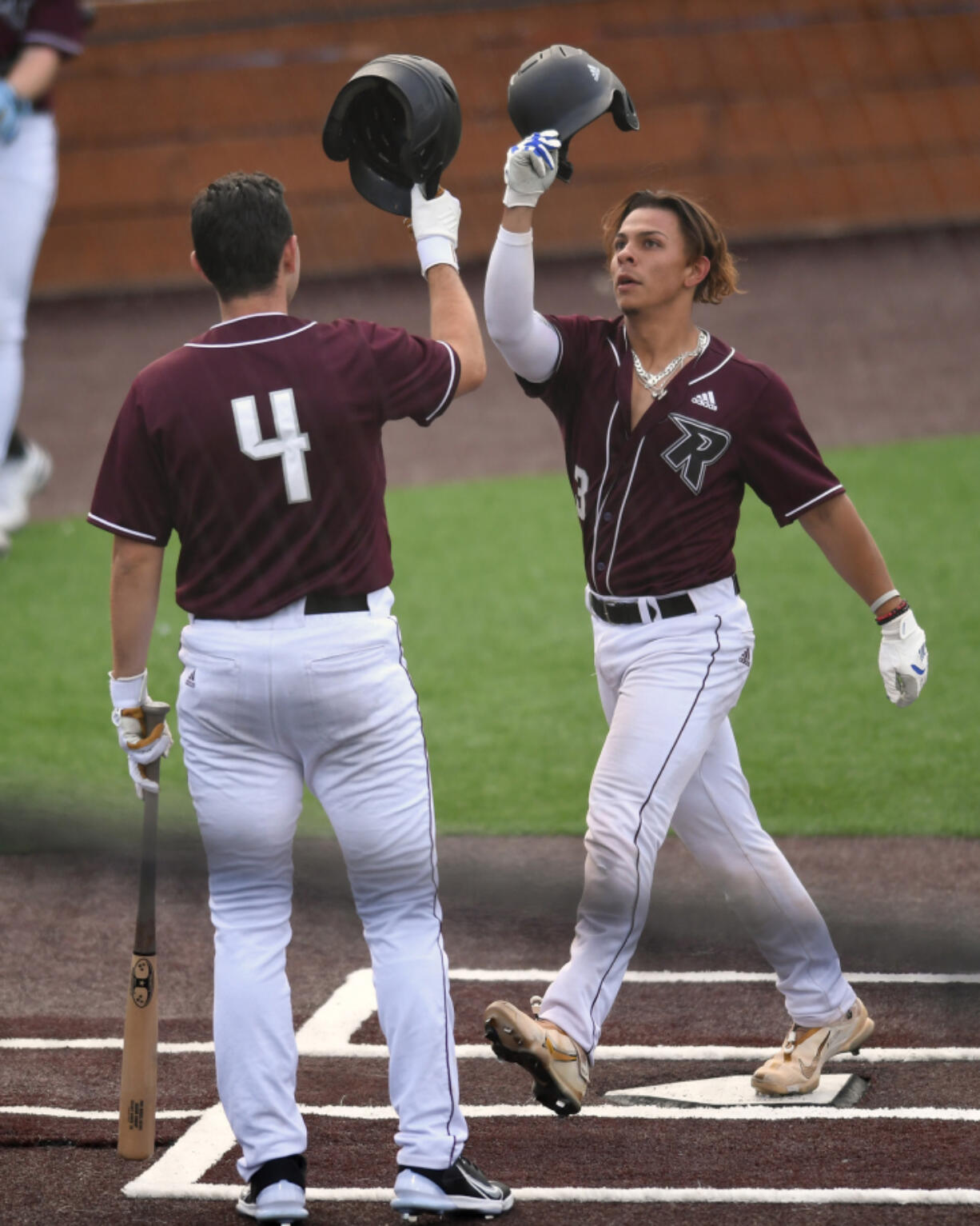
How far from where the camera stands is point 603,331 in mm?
3771

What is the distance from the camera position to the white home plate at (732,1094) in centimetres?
347

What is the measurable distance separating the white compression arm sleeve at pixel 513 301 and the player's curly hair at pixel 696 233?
0.32 meters

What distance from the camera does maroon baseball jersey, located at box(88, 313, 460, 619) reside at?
2.90 meters

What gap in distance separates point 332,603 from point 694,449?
98 centimetres

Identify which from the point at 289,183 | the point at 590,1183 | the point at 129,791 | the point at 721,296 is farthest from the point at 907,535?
the point at 289,183

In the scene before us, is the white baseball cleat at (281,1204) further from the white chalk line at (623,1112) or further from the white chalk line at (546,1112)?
the white chalk line at (623,1112)

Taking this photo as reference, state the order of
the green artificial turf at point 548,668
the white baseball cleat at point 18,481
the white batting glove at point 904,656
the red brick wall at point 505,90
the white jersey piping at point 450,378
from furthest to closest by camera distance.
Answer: the red brick wall at point 505,90 → the white baseball cleat at point 18,481 → the green artificial turf at point 548,668 → the white batting glove at point 904,656 → the white jersey piping at point 450,378

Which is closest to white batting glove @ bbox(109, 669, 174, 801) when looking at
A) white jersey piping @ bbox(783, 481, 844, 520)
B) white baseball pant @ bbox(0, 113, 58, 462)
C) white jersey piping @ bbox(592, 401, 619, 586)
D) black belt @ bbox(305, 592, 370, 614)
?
black belt @ bbox(305, 592, 370, 614)

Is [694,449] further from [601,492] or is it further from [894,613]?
[894,613]

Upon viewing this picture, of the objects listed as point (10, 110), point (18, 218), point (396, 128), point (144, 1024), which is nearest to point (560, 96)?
point (396, 128)

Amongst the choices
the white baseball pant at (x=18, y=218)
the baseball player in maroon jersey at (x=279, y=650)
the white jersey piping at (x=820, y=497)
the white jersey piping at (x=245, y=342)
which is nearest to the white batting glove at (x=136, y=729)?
the baseball player in maroon jersey at (x=279, y=650)

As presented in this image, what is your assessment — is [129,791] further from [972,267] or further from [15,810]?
[972,267]

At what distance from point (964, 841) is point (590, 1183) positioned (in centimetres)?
266

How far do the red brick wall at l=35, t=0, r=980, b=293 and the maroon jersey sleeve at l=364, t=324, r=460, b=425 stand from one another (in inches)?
452
